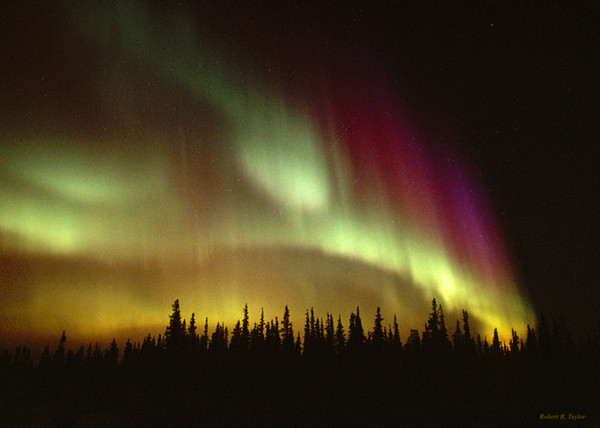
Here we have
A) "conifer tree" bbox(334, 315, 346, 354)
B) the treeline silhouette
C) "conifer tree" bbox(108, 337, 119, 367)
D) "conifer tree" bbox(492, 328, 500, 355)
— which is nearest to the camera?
the treeline silhouette

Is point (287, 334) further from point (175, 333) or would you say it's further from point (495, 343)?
point (495, 343)

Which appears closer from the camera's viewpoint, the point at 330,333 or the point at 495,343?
the point at 330,333

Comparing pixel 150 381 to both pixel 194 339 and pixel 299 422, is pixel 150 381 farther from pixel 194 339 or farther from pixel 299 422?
pixel 299 422

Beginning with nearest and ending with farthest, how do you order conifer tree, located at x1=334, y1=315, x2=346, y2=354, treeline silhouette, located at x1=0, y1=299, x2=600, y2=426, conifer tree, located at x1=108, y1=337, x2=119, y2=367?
treeline silhouette, located at x1=0, y1=299, x2=600, y2=426
conifer tree, located at x1=334, y1=315, x2=346, y2=354
conifer tree, located at x1=108, y1=337, x2=119, y2=367

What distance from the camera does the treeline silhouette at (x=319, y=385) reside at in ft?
180

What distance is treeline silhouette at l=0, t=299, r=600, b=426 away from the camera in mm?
54906

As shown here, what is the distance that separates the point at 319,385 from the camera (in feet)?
228

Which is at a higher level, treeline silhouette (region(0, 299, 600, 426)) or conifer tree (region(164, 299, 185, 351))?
conifer tree (region(164, 299, 185, 351))

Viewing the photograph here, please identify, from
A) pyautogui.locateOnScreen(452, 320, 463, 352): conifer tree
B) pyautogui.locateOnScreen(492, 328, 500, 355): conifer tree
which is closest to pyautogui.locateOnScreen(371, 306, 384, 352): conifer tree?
pyautogui.locateOnScreen(452, 320, 463, 352): conifer tree

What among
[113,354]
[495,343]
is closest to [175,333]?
[113,354]

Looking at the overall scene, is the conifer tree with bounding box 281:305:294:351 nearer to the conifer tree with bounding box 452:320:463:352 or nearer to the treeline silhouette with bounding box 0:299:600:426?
the treeline silhouette with bounding box 0:299:600:426

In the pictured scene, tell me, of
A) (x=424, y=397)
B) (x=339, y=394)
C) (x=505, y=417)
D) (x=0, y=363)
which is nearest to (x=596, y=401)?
(x=505, y=417)

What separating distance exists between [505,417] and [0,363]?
174 meters

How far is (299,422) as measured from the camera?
167 feet
